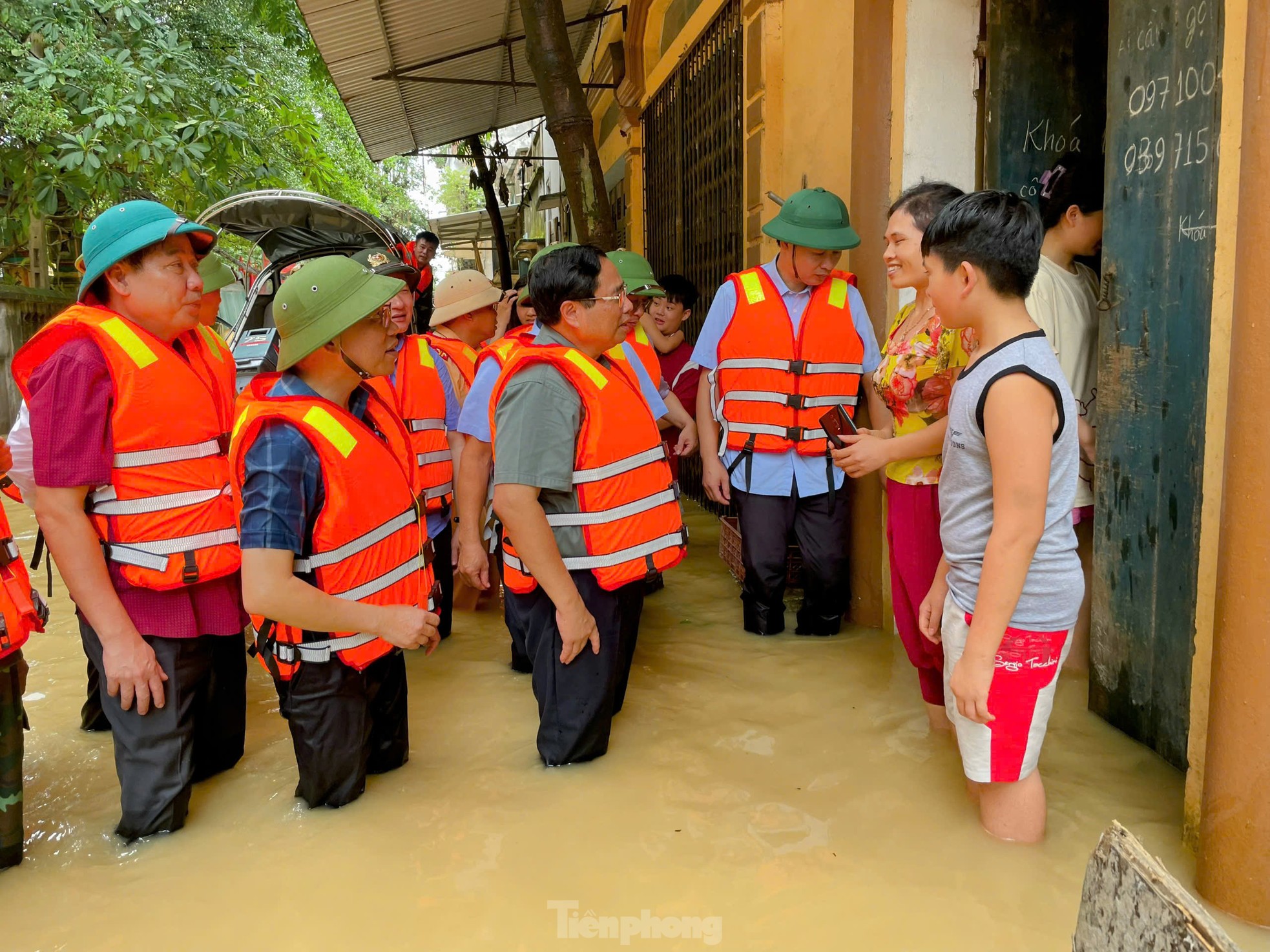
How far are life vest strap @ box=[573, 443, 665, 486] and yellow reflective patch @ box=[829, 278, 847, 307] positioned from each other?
1.51 meters

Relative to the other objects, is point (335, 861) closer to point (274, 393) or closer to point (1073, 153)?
point (274, 393)

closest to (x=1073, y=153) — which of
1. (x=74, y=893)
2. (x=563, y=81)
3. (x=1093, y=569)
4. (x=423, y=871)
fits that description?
(x=1093, y=569)

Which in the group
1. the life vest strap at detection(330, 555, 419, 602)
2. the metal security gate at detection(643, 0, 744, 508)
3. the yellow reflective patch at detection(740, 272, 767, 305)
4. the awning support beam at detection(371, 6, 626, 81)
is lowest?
the life vest strap at detection(330, 555, 419, 602)

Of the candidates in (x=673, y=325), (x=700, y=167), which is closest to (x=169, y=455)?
(x=673, y=325)

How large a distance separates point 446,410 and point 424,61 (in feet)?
19.4

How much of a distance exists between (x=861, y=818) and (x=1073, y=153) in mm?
2511

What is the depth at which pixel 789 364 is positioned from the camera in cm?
422

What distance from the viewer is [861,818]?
110 inches

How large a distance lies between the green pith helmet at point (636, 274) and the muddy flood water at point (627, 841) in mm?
1877

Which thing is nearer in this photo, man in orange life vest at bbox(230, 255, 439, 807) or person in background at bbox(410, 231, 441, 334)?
man in orange life vest at bbox(230, 255, 439, 807)

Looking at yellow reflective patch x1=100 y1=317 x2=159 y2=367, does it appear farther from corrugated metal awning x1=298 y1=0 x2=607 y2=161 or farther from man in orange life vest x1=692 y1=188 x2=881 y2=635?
corrugated metal awning x1=298 y1=0 x2=607 y2=161

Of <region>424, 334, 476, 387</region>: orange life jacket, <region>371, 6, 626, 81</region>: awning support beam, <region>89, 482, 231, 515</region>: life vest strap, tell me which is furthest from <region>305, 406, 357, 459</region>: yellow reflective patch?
<region>371, 6, 626, 81</region>: awning support beam

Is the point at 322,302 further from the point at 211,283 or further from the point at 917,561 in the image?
the point at 917,561

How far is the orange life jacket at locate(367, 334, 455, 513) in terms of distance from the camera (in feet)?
14.5
